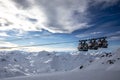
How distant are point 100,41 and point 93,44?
717mm

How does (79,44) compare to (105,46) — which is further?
(79,44)

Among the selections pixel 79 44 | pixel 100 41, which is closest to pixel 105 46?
pixel 100 41

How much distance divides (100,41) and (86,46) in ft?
5.23

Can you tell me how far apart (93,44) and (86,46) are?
1029 millimetres

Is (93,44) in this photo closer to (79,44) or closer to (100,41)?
(100,41)

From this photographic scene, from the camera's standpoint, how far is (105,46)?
17.7 meters

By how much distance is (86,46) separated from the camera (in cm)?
1823

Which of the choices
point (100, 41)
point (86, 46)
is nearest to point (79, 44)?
point (86, 46)

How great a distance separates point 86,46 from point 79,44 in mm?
1291

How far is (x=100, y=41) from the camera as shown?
56.8 ft

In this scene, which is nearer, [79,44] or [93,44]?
[93,44]

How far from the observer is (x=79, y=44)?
63.6ft

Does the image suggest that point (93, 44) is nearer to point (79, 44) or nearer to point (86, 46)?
point (86, 46)

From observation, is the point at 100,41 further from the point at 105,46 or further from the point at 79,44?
the point at 79,44
